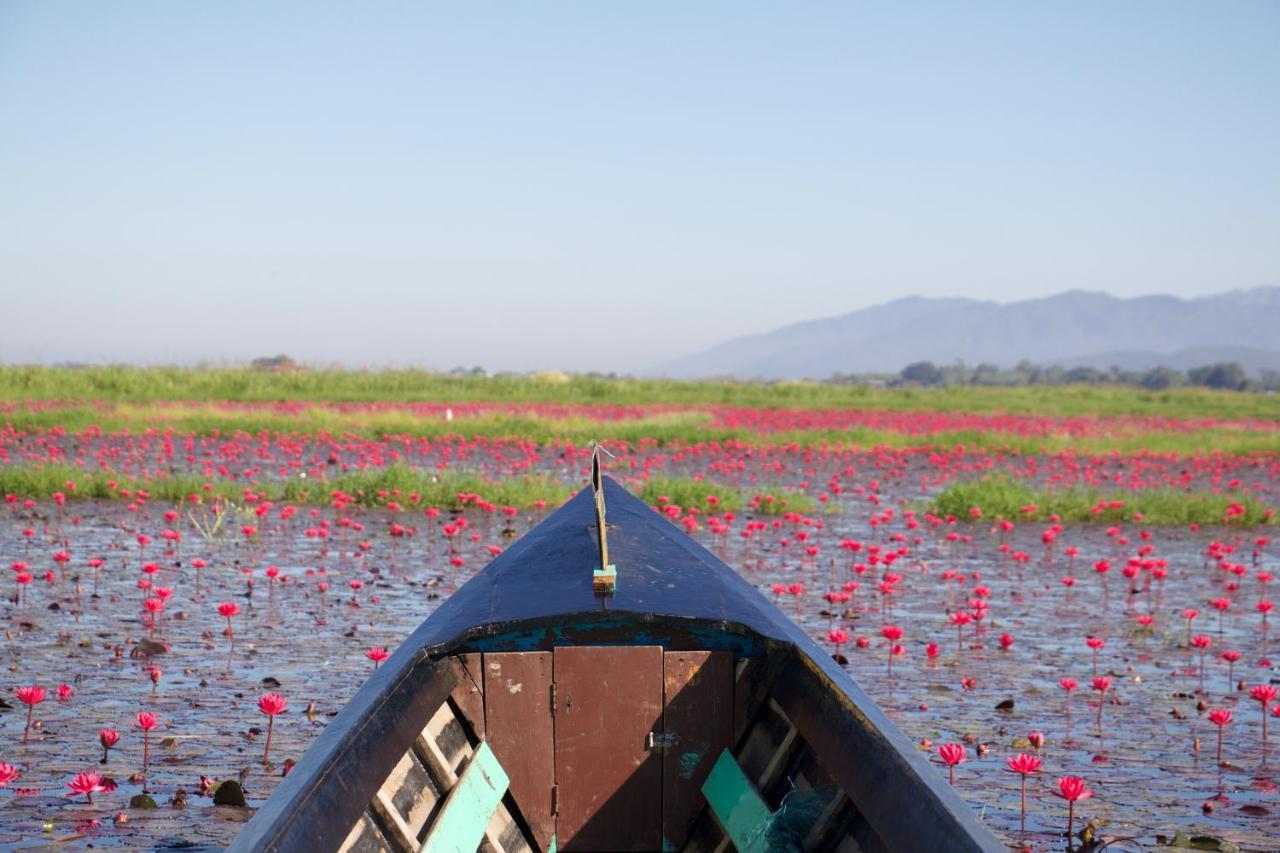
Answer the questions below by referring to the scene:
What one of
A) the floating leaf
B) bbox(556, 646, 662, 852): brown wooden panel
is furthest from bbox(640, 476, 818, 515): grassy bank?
bbox(556, 646, 662, 852): brown wooden panel

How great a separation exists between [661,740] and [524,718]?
48cm

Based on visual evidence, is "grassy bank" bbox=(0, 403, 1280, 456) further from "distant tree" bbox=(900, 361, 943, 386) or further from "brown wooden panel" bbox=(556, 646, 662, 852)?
"distant tree" bbox=(900, 361, 943, 386)

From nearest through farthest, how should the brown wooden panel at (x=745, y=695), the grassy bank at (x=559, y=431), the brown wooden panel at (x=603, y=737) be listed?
the brown wooden panel at (x=603, y=737) → the brown wooden panel at (x=745, y=695) → the grassy bank at (x=559, y=431)

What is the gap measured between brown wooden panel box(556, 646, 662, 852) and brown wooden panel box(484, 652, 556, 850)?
42 millimetres

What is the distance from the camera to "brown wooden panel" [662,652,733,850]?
424 cm

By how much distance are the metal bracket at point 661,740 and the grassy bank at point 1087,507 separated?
34.7 feet

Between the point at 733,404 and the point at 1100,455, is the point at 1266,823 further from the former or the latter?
the point at 733,404

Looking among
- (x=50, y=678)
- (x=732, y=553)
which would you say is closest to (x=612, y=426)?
(x=732, y=553)

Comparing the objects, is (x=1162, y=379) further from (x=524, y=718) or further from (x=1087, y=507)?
(x=524, y=718)

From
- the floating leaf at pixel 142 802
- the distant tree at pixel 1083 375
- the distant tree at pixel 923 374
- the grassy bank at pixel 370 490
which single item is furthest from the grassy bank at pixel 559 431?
the distant tree at pixel 923 374

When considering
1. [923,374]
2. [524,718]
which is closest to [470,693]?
[524,718]

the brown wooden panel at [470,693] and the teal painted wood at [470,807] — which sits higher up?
the brown wooden panel at [470,693]

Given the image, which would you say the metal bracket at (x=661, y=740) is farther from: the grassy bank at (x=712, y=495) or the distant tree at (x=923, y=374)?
the distant tree at (x=923, y=374)

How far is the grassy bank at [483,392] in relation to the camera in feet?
104
